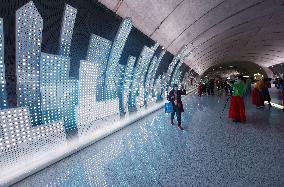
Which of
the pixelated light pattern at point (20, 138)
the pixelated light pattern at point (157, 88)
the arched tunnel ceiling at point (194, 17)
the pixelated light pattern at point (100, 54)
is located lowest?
the pixelated light pattern at point (20, 138)

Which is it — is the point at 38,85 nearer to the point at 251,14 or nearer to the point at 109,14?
the point at 109,14

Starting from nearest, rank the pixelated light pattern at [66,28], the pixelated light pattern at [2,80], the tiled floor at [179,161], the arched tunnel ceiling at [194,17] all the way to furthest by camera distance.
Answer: the tiled floor at [179,161], the pixelated light pattern at [2,80], the pixelated light pattern at [66,28], the arched tunnel ceiling at [194,17]

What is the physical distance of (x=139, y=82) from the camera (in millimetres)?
14242

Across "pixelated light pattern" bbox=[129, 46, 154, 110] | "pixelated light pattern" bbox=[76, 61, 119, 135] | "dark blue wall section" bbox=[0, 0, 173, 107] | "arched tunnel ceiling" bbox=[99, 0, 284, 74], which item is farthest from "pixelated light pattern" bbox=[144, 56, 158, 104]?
A: "pixelated light pattern" bbox=[76, 61, 119, 135]

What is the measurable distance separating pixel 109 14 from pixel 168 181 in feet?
19.9

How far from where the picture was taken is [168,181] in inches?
192

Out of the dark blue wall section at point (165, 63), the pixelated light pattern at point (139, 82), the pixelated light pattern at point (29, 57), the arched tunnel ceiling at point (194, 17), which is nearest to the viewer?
the pixelated light pattern at point (29, 57)

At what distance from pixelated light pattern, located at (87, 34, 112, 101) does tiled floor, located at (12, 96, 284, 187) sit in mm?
1716

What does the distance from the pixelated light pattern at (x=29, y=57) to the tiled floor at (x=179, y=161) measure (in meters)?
1.51

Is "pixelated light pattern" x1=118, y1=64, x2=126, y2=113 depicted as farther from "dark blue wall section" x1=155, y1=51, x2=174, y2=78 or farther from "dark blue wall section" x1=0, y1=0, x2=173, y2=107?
"dark blue wall section" x1=155, y1=51, x2=174, y2=78

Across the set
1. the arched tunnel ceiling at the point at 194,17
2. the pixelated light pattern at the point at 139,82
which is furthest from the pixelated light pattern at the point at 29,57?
the pixelated light pattern at the point at 139,82

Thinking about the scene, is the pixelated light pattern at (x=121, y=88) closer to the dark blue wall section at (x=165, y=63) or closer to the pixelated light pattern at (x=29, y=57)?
the pixelated light pattern at (x=29, y=57)

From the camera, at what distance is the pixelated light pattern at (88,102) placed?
814cm

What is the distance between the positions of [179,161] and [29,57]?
151 inches
